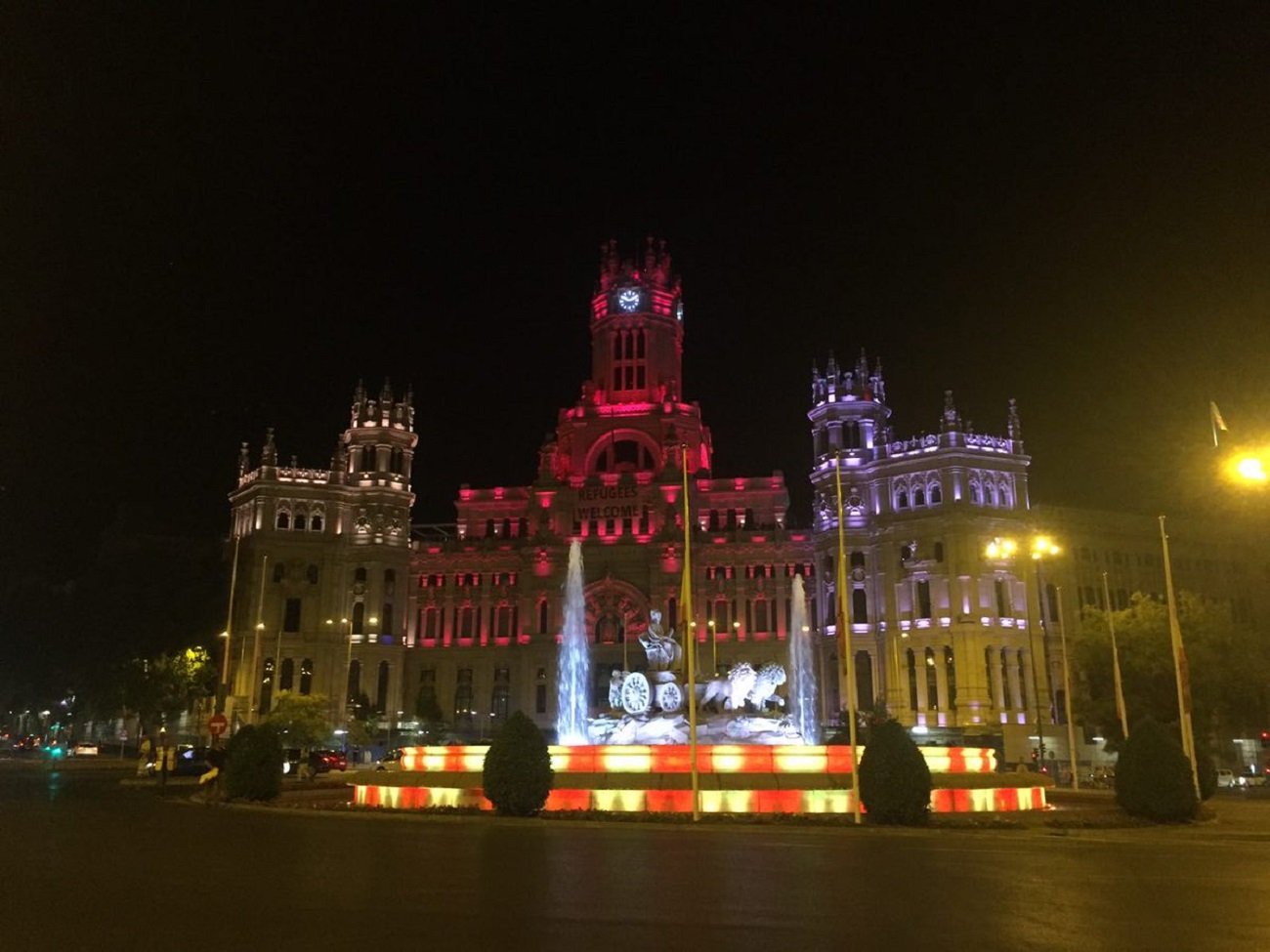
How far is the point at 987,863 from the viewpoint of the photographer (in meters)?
18.5

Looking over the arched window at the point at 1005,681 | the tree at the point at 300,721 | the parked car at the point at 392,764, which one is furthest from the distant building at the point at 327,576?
the arched window at the point at 1005,681

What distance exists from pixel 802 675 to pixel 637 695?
22.0 metres

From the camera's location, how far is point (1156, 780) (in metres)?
27.7

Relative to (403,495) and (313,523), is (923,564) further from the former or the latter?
(313,523)

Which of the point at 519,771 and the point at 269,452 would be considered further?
the point at 269,452

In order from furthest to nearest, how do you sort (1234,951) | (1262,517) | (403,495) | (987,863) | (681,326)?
1. (681,326)
2. (403,495)
3. (1262,517)
4. (987,863)
5. (1234,951)

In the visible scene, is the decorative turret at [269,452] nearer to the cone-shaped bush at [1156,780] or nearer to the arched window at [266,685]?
the arched window at [266,685]

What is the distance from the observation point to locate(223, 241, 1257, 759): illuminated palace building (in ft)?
284

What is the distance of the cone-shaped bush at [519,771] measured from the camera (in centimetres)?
2811

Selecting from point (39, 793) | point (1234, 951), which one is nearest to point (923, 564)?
point (39, 793)

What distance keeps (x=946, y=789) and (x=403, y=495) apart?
261ft

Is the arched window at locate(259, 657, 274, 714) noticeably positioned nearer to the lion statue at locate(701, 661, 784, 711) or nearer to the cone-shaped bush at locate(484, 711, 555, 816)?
the lion statue at locate(701, 661, 784, 711)

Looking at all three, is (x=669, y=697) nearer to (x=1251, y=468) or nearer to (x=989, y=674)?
(x=1251, y=468)

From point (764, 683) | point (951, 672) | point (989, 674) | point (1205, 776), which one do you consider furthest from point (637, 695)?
point (989, 674)
